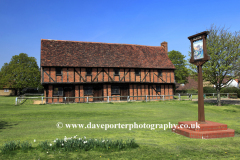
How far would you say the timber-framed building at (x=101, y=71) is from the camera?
2845 centimetres

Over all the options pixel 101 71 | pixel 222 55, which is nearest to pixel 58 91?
pixel 101 71

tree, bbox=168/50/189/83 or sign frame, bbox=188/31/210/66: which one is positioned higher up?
tree, bbox=168/50/189/83

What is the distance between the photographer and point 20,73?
56344mm

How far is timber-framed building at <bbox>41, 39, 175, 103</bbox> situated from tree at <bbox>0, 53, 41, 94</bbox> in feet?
96.2

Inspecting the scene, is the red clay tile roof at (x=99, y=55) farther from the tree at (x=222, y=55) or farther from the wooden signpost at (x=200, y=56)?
the wooden signpost at (x=200, y=56)

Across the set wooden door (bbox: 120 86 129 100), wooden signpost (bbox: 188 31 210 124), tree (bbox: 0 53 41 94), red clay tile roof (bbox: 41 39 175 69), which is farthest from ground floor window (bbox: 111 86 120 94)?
tree (bbox: 0 53 41 94)

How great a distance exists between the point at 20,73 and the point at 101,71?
36.0 metres

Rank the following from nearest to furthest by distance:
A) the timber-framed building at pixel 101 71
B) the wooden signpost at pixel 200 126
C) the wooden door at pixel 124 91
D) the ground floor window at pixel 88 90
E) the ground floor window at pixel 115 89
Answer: the wooden signpost at pixel 200 126, the timber-framed building at pixel 101 71, the ground floor window at pixel 88 90, the ground floor window at pixel 115 89, the wooden door at pixel 124 91

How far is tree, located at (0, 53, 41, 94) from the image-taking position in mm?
55312

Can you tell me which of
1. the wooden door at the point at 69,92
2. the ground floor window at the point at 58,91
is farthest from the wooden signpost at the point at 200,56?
the ground floor window at the point at 58,91

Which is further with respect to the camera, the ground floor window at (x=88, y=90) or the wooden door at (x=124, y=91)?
the wooden door at (x=124, y=91)

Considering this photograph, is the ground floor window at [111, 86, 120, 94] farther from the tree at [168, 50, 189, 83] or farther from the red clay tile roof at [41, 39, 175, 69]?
the tree at [168, 50, 189, 83]

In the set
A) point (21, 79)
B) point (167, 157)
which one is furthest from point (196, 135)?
point (21, 79)

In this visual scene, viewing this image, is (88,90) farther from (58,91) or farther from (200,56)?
(200,56)
